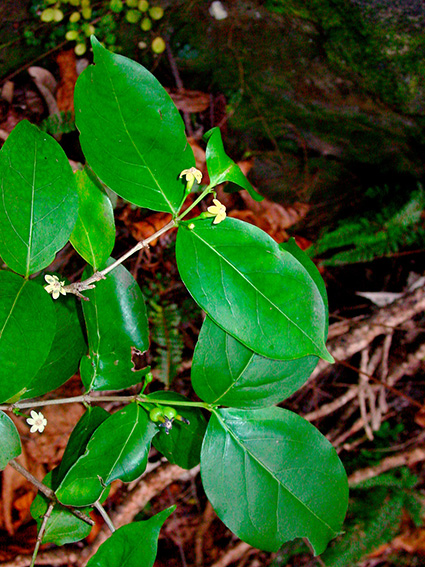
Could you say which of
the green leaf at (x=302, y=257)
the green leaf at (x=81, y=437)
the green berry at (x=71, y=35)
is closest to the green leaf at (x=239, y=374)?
the green leaf at (x=302, y=257)

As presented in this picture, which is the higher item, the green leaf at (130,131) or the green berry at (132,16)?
the green berry at (132,16)

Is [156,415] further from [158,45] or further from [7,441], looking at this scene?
[158,45]

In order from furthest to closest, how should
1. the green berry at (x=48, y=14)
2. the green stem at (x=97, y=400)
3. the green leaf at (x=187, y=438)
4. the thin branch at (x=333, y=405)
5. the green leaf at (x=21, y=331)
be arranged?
the thin branch at (x=333, y=405)
the green berry at (x=48, y=14)
the green leaf at (x=187, y=438)
the green stem at (x=97, y=400)
the green leaf at (x=21, y=331)

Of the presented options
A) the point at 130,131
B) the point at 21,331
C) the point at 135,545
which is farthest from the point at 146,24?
the point at 135,545

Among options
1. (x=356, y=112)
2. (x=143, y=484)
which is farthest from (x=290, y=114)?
(x=143, y=484)

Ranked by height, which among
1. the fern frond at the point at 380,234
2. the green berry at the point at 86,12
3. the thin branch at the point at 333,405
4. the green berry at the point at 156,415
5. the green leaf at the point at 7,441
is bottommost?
the thin branch at the point at 333,405

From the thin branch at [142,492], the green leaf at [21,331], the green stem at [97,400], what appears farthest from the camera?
the thin branch at [142,492]

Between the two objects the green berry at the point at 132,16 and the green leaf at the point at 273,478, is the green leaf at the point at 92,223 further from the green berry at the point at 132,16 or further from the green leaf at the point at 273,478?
the green berry at the point at 132,16
